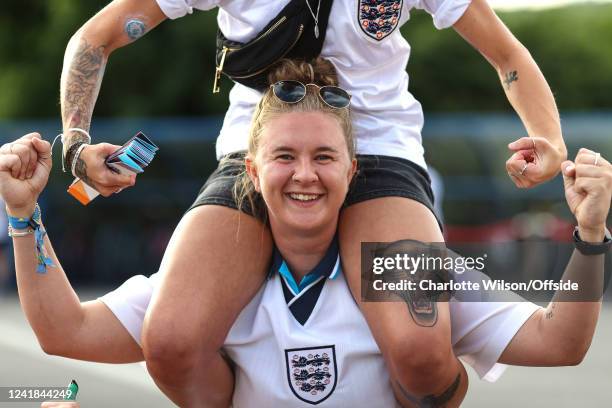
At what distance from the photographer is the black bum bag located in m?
4.60

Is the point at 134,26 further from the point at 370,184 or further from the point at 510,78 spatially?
the point at 510,78

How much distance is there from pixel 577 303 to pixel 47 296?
1959 mm

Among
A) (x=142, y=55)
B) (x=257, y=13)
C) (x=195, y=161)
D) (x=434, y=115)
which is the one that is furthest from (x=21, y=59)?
(x=257, y=13)

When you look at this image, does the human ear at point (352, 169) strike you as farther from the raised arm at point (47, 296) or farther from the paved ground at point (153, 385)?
the paved ground at point (153, 385)

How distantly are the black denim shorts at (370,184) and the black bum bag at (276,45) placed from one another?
40cm

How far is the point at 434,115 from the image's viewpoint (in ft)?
89.8

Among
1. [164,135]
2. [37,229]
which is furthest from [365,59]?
[164,135]

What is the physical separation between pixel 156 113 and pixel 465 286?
20201 millimetres

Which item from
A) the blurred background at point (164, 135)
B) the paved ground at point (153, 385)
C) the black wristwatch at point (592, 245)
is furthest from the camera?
the blurred background at point (164, 135)

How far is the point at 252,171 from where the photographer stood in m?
4.68

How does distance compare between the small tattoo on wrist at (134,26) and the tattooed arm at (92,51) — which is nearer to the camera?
the tattooed arm at (92,51)

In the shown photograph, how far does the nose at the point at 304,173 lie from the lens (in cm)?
443

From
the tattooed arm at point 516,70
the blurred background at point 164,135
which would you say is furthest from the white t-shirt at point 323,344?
the blurred background at point 164,135

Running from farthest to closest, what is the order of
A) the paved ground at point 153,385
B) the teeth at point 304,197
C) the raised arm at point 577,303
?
the paved ground at point 153,385
the teeth at point 304,197
the raised arm at point 577,303
